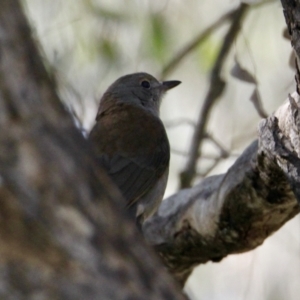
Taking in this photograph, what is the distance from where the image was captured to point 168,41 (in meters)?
6.49

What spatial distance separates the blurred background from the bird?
140 millimetres

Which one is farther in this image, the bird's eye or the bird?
the bird's eye

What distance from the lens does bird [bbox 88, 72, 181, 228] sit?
16.5ft

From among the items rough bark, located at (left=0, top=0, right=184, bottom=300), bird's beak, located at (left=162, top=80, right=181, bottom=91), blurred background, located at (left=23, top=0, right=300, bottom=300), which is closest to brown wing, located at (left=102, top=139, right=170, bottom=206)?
blurred background, located at (left=23, top=0, right=300, bottom=300)

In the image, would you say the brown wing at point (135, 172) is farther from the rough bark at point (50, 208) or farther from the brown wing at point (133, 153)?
the rough bark at point (50, 208)

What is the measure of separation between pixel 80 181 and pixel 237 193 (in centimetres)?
274

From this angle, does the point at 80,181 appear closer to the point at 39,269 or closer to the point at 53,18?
the point at 39,269

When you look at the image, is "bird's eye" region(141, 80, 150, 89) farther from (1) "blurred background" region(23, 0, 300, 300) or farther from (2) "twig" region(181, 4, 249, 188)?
(2) "twig" region(181, 4, 249, 188)

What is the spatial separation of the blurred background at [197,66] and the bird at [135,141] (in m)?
0.14

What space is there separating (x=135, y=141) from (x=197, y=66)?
159cm

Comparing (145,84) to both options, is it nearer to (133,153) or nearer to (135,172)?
(133,153)

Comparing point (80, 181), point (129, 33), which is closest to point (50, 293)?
point (80, 181)

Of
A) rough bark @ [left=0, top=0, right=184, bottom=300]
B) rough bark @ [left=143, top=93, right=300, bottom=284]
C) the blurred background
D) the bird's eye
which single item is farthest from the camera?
the bird's eye

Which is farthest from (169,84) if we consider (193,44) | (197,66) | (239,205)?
(239,205)
